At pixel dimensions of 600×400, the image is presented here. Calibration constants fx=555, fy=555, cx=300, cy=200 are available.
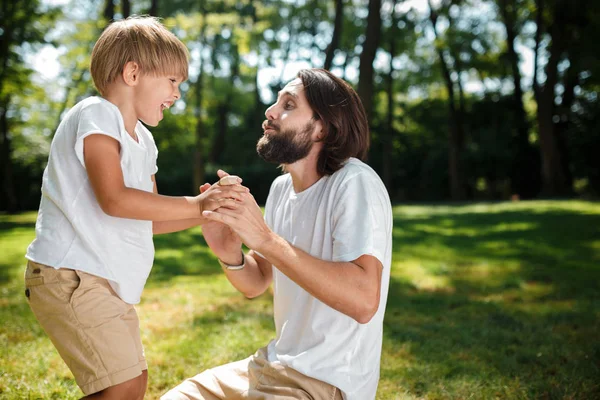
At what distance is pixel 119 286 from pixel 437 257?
7.24 metres

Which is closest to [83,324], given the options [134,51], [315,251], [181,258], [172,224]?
[172,224]

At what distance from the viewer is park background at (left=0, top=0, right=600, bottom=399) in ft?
14.0

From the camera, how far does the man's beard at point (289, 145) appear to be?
253 cm

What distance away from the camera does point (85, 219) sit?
2.14 m

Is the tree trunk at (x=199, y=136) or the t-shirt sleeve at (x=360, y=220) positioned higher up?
the tree trunk at (x=199, y=136)

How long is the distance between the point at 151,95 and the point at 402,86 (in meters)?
27.8

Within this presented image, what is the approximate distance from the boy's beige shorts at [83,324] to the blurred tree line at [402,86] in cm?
1523

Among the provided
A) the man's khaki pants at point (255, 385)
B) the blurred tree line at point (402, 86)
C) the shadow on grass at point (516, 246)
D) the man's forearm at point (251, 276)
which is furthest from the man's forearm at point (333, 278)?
the blurred tree line at point (402, 86)

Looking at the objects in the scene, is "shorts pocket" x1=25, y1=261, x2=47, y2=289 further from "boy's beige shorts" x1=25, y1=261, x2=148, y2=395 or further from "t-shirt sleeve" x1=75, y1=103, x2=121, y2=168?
"t-shirt sleeve" x1=75, y1=103, x2=121, y2=168

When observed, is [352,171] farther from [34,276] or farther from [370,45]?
[370,45]

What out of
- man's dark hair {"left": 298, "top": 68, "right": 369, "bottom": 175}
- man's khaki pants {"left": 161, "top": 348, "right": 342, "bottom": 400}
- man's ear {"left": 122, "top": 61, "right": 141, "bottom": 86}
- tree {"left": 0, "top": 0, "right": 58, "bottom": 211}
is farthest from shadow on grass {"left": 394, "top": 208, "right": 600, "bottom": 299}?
tree {"left": 0, "top": 0, "right": 58, "bottom": 211}

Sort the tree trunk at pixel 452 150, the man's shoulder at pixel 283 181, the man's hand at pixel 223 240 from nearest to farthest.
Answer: the man's hand at pixel 223 240, the man's shoulder at pixel 283 181, the tree trunk at pixel 452 150

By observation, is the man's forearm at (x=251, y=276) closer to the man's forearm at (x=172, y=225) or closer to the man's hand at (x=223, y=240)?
the man's hand at (x=223, y=240)

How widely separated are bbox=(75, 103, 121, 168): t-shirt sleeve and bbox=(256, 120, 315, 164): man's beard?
693 mm
